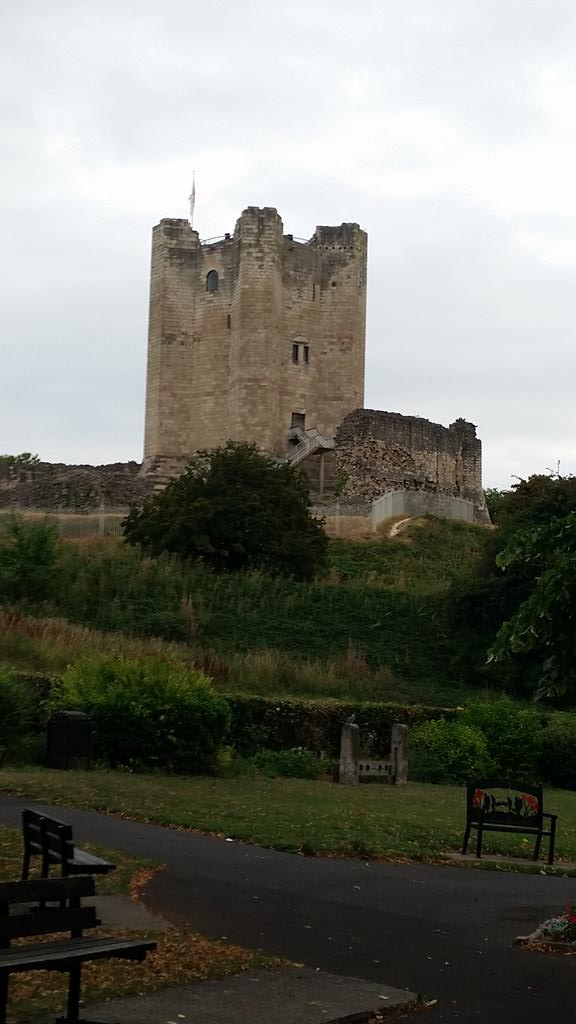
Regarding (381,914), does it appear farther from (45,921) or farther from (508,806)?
(45,921)

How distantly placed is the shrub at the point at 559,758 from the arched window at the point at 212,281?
42087mm

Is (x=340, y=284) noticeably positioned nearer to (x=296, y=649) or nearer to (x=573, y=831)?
(x=296, y=649)

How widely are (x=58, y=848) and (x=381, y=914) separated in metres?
3.23

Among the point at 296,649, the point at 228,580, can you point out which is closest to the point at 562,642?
the point at 296,649

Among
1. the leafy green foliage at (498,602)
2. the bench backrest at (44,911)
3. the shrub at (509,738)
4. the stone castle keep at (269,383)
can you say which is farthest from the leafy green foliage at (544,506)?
the bench backrest at (44,911)

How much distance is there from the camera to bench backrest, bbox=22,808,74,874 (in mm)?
7272

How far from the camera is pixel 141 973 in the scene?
7754 millimetres

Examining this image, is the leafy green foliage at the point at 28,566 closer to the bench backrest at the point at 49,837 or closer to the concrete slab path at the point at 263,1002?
the bench backrest at the point at 49,837

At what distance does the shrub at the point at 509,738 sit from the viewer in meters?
21.5

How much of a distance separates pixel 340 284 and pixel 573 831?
47837mm

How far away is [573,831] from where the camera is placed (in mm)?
15586

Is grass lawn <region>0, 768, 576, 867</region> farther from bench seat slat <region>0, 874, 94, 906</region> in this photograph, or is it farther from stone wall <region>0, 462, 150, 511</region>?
stone wall <region>0, 462, 150, 511</region>

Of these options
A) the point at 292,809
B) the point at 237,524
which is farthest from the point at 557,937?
the point at 237,524

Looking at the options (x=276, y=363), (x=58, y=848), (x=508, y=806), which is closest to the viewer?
(x=58, y=848)
